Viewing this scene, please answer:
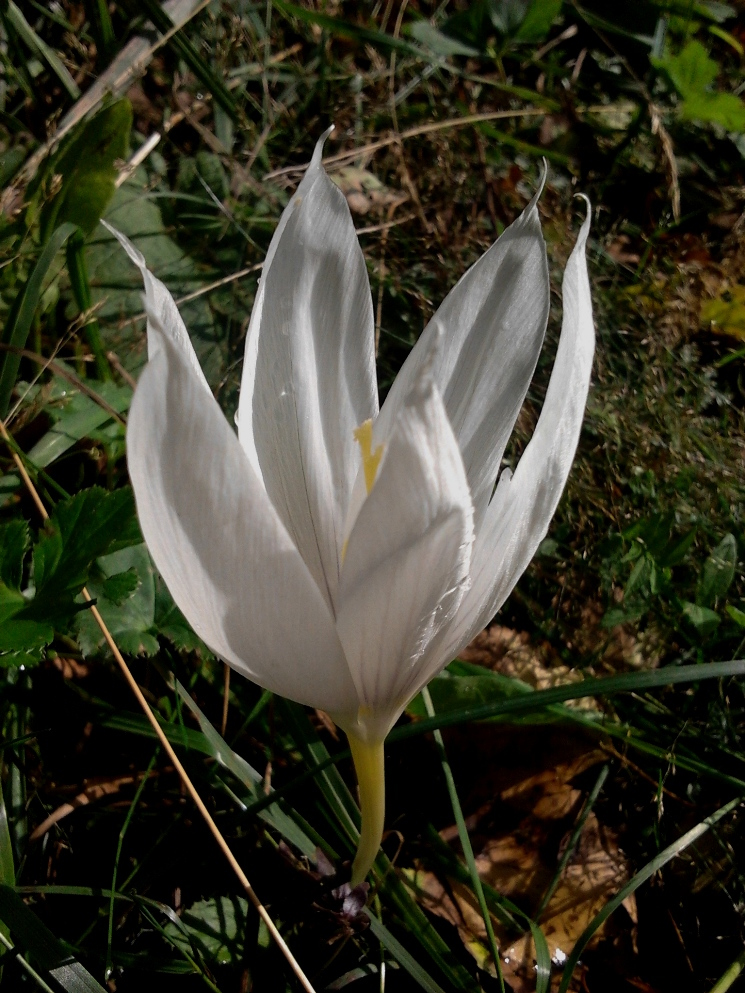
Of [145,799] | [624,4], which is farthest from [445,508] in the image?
[624,4]

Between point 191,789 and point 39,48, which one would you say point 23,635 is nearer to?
point 191,789

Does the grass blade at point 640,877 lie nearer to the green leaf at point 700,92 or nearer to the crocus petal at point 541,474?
the crocus petal at point 541,474

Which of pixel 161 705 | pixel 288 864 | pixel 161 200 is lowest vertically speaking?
pixel 288 864


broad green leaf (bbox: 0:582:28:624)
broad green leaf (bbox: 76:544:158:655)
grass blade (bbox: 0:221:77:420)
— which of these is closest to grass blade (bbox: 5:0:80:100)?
grass blade (bbox: 0:221:77:420)

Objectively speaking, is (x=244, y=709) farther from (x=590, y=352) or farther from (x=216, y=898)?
(x=590, y=352)

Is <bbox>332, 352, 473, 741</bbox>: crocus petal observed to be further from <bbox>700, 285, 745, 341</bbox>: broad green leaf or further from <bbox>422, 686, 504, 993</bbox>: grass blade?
<bbox>700, 285, 745, 341</bbox>: broad green leaf

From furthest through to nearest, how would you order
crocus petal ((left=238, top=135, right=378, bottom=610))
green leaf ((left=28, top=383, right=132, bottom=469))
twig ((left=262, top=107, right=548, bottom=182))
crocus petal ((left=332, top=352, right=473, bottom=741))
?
twig ((left=262, top=107, right=548, bottom=182)) < green leaf ((left=28, top=383, right=132, bottom=469)) < crocus petal ((left=238, top=135, right=378, bottom=610)) < crocus petal ((left=332, top=352, right=473, bottom=741))

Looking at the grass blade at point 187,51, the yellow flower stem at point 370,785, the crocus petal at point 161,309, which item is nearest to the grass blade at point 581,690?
the yellow flower stem at point 370,785
